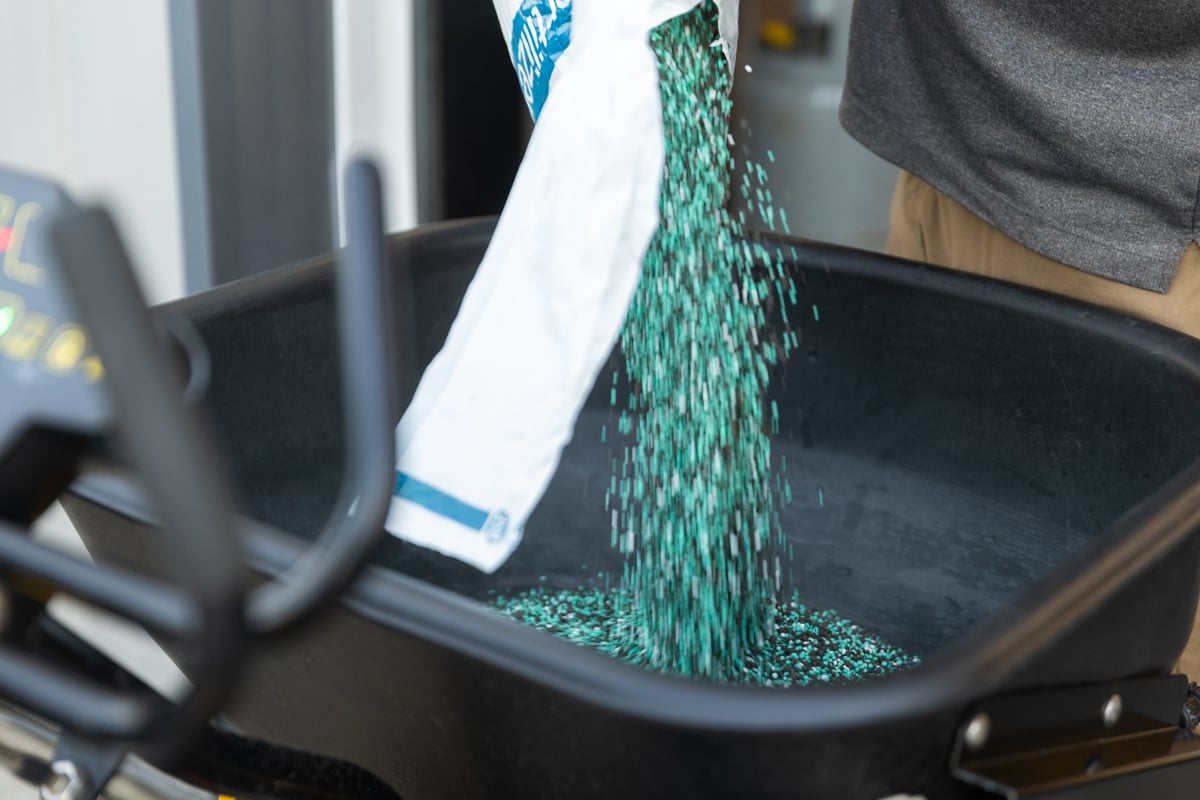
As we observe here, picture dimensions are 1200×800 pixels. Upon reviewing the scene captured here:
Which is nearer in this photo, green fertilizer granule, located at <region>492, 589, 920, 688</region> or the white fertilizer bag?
the white fertilizer bag

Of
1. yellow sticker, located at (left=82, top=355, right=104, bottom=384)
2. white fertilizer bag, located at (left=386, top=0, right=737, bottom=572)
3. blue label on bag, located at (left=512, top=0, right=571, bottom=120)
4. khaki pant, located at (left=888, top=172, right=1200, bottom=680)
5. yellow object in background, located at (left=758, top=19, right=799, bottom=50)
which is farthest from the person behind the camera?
yellow object in background, located at (left=758, top=19, right=799, bottom=50)

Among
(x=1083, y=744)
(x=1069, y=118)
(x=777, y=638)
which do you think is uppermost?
(x=1069, y=118)

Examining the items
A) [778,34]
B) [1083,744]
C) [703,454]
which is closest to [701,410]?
[703,454]

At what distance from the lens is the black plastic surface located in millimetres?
495

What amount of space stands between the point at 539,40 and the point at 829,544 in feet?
1.74

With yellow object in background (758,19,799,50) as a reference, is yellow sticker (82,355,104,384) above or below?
below

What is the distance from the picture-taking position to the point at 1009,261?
46.0 inches

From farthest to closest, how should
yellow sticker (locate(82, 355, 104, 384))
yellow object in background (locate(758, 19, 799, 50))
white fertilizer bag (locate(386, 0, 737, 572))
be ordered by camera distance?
yellow object in background (locate(758, 19, 799, 50)) < white fertilizer bag (locate(386, 0, 737, 572)) < yellow sticker (locate(82, 355, 104, 384))

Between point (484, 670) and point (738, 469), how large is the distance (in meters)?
0.58

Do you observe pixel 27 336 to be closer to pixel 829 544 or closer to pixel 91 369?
pixel 91 369

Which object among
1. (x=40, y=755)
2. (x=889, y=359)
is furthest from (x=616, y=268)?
(x=889, y=359)

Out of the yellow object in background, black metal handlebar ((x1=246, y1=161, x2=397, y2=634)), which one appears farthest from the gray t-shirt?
the yellow object in background

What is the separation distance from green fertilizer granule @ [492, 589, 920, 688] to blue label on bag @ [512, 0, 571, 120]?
0.44 metres

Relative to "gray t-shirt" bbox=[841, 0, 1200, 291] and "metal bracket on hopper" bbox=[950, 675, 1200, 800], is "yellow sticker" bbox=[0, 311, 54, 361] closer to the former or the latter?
"metal bracket on hopper" bbox=[950, 675, 1200, 800]
